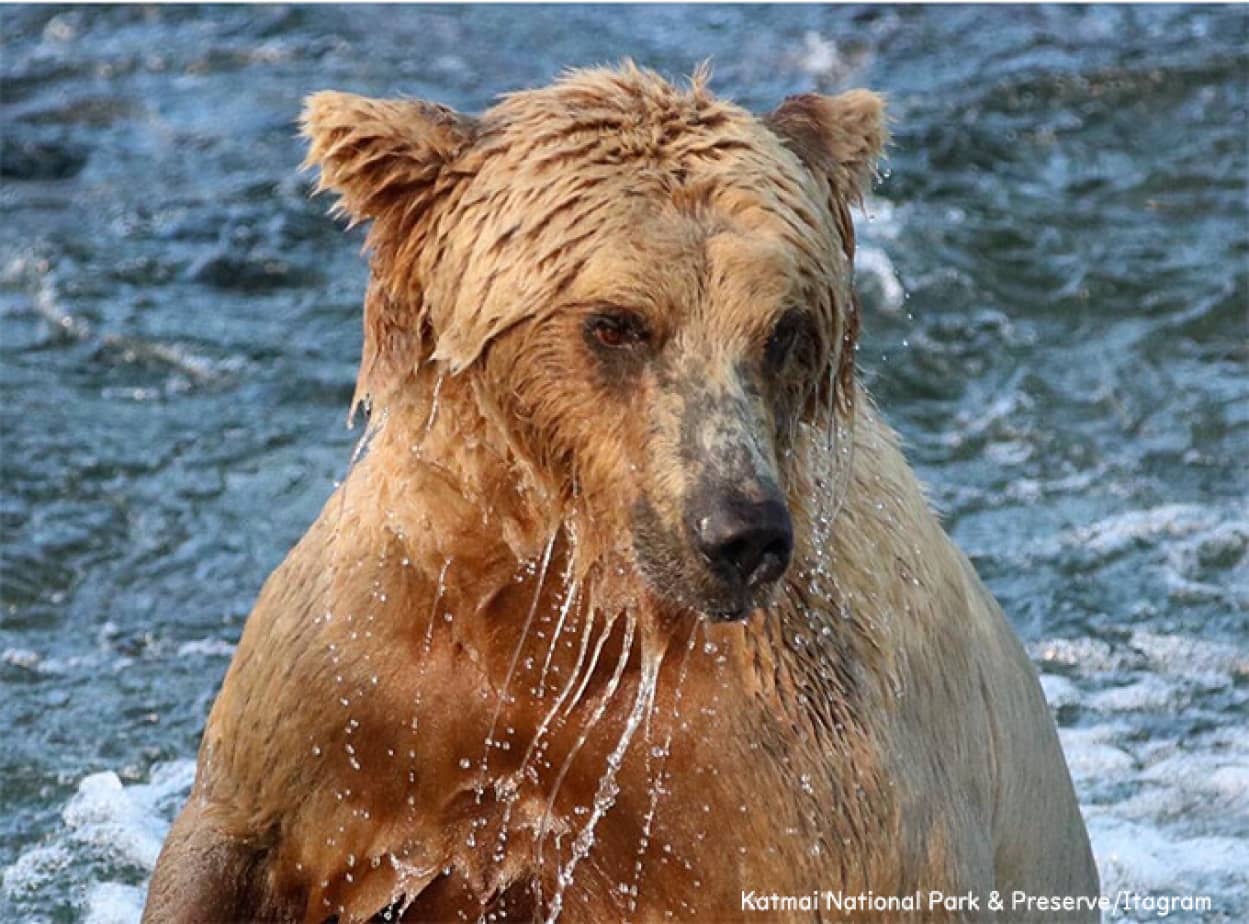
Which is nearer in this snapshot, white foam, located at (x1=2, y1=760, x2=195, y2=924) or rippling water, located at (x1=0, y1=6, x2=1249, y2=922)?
white foam, located at (x1=2, y1=760, x2=195, y2=924)

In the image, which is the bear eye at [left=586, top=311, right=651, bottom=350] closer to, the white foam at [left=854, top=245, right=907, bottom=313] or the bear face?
the bear face

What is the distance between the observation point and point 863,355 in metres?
9.09

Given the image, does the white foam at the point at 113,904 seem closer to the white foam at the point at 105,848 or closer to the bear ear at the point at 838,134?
the white foam at the point at 105,848

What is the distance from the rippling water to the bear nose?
2912 mm

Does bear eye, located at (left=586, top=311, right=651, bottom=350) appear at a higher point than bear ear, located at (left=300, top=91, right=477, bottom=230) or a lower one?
lower

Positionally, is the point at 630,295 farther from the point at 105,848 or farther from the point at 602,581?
the point at 105,848

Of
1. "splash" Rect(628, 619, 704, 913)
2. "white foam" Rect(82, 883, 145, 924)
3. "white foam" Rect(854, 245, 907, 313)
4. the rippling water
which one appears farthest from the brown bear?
"white foam" Rect(854, 245, 907, 313)

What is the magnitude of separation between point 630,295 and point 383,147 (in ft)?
1.86

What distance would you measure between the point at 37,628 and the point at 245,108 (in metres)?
4.58

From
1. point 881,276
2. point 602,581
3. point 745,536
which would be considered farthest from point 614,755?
point 881,276

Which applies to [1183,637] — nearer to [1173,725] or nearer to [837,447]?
[1173,725]

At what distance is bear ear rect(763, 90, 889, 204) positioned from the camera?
171 inches

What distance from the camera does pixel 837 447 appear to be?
14.5ft

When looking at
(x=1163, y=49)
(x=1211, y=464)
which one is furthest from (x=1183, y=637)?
(x=1163, y=49)
